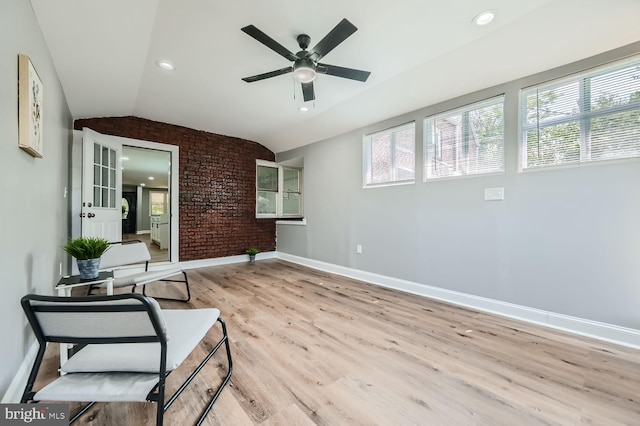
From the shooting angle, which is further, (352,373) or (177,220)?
(177,220)

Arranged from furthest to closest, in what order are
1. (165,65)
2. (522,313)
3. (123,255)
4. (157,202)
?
1. (157,202)
2. (123,255)
3. (165,65)
4. (522,313)

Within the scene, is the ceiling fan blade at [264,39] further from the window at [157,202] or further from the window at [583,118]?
the window at [157,202]

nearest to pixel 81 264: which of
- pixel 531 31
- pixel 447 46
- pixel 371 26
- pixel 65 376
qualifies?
pixel 65 376

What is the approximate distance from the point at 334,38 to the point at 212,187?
3.89 meters

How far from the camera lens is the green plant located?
1940mm

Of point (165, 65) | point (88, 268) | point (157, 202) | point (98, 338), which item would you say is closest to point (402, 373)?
point (98, 338)

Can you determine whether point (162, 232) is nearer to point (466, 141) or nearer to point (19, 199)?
point (19, 199)

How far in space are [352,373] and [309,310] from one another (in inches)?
45.3

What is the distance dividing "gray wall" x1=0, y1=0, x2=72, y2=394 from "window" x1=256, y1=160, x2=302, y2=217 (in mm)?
3656

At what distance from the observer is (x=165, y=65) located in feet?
9.09

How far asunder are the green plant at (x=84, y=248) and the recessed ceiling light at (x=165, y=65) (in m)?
1.92

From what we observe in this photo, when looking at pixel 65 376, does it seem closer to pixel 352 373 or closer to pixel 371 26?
pixel 352 373

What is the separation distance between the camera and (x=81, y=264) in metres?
1.96

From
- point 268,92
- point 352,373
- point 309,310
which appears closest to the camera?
point 352,373
